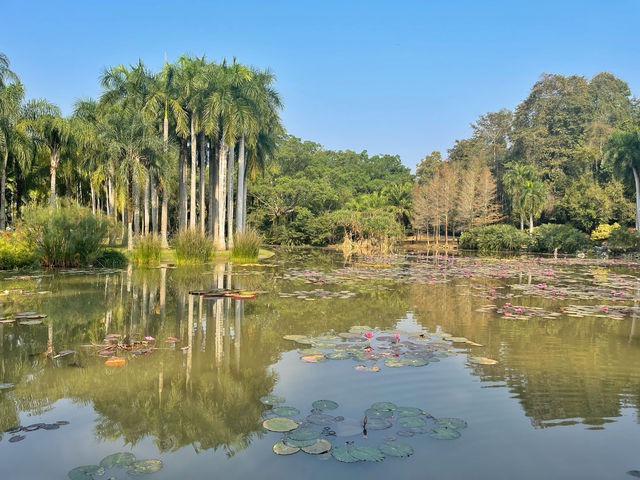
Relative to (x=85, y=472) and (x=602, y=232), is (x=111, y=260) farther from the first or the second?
(x=602, y=232)

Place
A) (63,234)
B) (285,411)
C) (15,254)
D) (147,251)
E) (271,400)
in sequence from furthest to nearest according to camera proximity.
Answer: (147,251)
(63,234)
(15,254)
(271,400)
(285,411)

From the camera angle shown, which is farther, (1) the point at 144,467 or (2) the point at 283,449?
(2) the point at 283,449

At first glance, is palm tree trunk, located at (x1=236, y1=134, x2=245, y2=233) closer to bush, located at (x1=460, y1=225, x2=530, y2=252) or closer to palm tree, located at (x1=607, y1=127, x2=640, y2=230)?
bush, located at (x1=460, y1=225, x2=530, y2=252)

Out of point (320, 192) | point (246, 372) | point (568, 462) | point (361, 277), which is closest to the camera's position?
point (568, 462)

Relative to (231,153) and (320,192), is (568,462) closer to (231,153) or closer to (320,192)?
(231,153)

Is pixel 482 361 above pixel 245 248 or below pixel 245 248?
below

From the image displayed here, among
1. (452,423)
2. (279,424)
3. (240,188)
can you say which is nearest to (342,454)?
(279,424)

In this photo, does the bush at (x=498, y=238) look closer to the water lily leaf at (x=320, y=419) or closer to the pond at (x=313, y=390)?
the pond at (x=313, y=390)

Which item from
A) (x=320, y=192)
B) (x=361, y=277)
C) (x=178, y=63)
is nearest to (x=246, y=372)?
(x=361, y=277)

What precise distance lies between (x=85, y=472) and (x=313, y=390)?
2.25 meters

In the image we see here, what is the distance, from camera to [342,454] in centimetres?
322

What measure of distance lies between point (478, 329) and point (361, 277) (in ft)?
26.4

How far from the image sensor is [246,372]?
5.13m

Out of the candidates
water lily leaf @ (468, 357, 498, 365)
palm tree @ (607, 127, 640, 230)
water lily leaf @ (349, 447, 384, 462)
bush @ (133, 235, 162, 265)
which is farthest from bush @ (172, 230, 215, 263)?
palm tree @ (607, 127, 640, 230)
